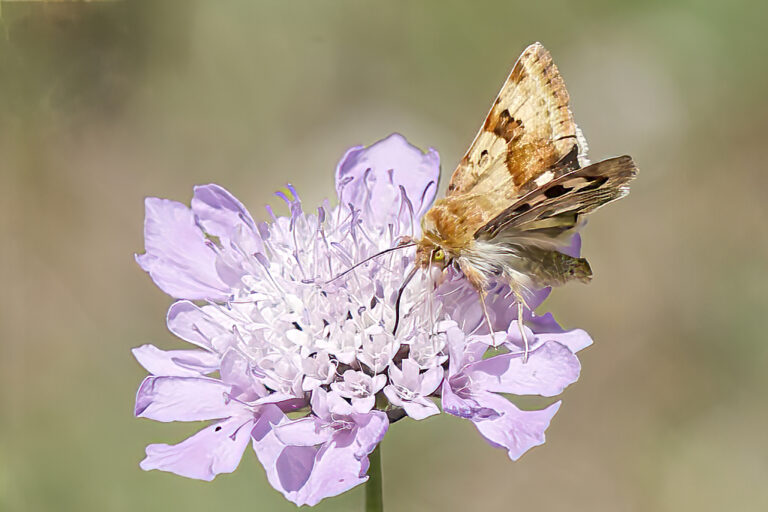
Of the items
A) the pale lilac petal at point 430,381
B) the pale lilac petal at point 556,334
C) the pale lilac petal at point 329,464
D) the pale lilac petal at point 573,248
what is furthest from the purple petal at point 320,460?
the pale lilac petal at point 573,248

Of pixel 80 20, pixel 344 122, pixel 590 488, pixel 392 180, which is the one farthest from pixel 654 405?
pixel 80 20

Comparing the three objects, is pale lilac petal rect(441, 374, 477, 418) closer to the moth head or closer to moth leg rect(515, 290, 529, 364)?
moth leg rect(515, 290, 529, 364)

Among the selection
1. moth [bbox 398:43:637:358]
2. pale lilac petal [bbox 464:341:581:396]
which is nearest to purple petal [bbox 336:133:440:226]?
moth [bbox 398:43:637:358]

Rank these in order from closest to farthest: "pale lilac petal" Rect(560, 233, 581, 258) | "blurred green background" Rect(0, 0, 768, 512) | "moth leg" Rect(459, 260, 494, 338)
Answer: "moth leg" Rect(459, 260, 494, 338) → "pale lilac petal" Rect(560, 233, 581, 258) → "blurred green background" Rect(0, 0, 768, 512)

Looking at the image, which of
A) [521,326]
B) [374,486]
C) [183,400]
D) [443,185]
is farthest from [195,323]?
[443,185]

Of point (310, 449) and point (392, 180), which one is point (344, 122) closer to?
point (392, 180)

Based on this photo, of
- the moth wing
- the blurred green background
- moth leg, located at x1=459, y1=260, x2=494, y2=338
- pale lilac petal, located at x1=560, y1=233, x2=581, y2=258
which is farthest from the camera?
the blurred green background
